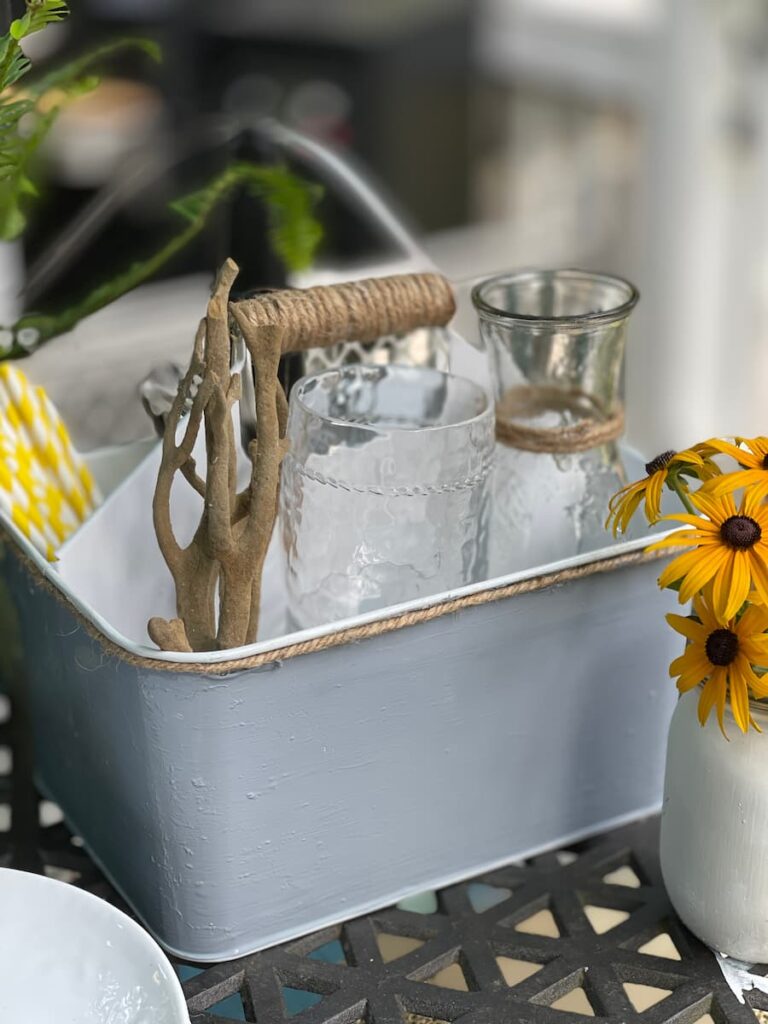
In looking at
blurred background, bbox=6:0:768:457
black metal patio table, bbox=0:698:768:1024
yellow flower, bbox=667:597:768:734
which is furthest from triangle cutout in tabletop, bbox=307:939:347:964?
blurred background, bbox=6:0:768:457

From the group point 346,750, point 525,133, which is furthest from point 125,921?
point 525,133

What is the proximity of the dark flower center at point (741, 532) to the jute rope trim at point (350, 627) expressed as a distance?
9 centimetres

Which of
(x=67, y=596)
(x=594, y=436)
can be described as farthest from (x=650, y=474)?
(x=67, y=596)

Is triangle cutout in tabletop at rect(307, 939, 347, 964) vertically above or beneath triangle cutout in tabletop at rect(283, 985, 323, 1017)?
above

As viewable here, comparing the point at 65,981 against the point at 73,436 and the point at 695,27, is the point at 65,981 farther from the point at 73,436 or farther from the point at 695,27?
the point at 695,27

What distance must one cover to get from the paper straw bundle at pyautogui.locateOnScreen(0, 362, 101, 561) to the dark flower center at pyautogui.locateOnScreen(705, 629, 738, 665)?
0.91 feet

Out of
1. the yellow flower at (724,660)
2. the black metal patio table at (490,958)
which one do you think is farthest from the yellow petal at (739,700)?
the black metal patio table at (490,958)

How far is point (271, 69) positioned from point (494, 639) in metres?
1.85

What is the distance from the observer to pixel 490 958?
1.71ft

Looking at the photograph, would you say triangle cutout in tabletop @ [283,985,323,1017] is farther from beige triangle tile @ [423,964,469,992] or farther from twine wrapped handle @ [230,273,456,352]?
twine wrapped handle @ [230,273,456,352]

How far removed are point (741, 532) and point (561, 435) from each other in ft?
0.44

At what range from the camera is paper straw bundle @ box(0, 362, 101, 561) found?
580 millimetres

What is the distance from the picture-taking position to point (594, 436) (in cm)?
57

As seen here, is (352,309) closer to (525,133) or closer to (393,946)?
(393,946)
